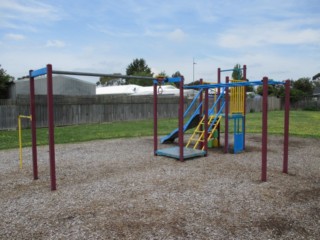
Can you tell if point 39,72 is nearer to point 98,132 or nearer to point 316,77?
point 98,132

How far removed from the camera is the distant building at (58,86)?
21.4m

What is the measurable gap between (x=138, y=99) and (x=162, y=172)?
1556 centimetres

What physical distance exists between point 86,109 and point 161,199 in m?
14.9

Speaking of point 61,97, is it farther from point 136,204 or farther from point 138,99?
point 136,204

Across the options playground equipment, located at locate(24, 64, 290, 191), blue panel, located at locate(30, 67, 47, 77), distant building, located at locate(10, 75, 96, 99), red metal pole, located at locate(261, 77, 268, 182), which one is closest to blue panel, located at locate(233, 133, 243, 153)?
playground equipment, located at locate(24, 64, 290, 191)

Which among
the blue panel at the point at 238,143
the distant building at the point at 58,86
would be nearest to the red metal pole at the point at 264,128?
the blue panel at the point at 238,143

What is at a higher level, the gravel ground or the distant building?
the distant building

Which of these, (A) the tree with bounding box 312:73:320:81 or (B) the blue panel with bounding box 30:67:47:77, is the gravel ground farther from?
(A) the tree with bounding box 312:73:320:81

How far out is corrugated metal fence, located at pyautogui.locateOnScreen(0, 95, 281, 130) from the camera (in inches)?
607

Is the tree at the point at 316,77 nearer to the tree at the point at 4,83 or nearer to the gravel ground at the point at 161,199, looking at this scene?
the tree at the point at 4,83

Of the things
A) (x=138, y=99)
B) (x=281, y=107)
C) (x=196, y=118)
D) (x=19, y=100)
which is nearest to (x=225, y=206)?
(x=196, y=118)

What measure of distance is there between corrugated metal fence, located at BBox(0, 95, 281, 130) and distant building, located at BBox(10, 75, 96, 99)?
211 inches

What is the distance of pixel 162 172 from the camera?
20.9ft

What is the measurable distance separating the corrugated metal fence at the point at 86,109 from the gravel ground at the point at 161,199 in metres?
8.54
